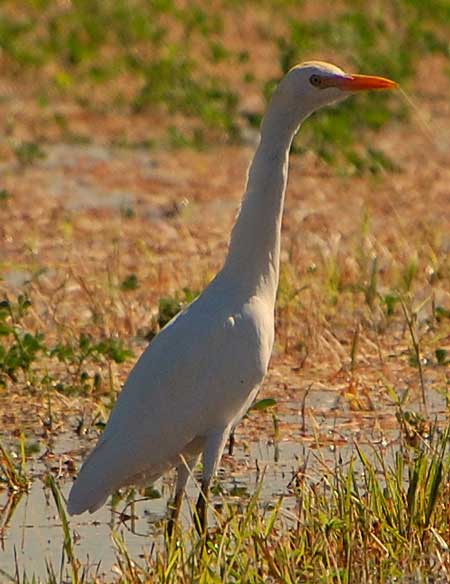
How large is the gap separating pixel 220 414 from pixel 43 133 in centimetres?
719

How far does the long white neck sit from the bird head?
0.17 ft

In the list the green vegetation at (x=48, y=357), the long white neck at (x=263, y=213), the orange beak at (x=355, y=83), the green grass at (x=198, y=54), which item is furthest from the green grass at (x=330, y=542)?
the green grass at (x=198, y=54)

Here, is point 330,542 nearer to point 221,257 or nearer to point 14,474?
point 14,474

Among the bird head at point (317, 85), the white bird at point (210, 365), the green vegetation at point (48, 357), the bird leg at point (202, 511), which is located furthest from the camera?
the green vegetation at point (48, 357)

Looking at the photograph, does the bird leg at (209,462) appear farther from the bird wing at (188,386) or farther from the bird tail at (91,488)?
the bird tail at (91,488)

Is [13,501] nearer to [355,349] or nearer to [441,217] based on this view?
[355,349]

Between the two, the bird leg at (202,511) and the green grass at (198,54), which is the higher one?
the green grass at (198,54)

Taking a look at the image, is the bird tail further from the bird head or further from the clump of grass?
the bird head

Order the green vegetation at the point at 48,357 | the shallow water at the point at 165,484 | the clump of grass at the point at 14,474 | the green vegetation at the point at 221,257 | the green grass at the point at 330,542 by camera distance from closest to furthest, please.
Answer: the green grass at the point at 330,542 → the green vegetation at the point at 221,257 → the shallow water at the point at 165,484 → the clump of grass at the point at 14,474 → the green vegetation at the point at 48,357

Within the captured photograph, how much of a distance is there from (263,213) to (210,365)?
54 centimetres

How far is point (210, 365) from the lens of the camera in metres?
5.37

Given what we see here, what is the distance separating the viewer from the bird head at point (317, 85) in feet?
18.4

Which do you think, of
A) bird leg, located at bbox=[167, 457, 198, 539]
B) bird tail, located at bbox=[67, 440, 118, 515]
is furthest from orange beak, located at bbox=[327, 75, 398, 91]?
bird tail, located at bbox=[67, 440, 118, 515]

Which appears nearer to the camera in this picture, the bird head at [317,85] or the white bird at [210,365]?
the white bird at [210,365]
